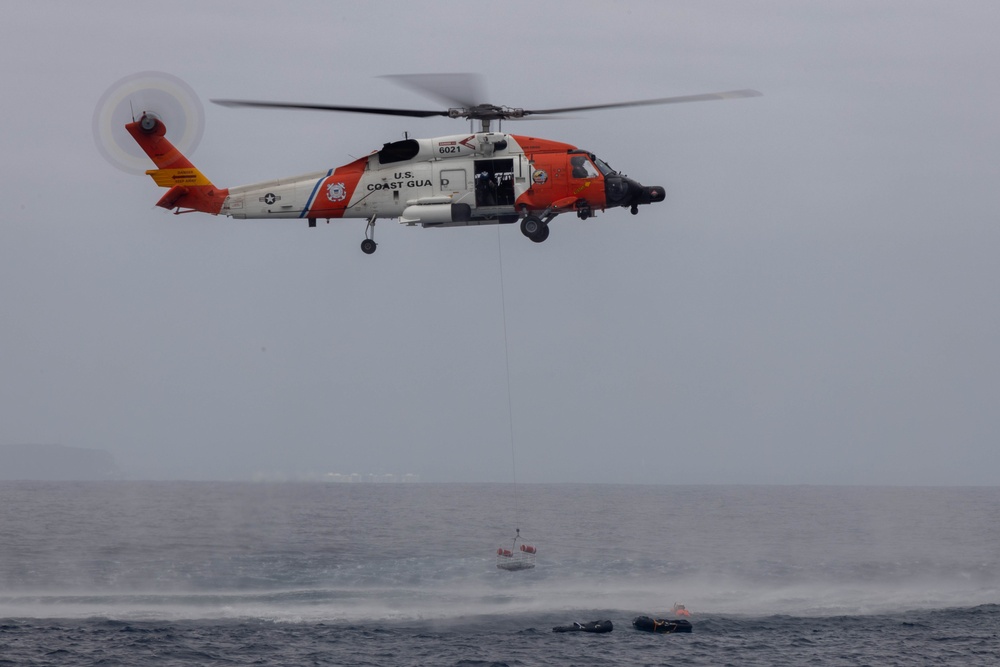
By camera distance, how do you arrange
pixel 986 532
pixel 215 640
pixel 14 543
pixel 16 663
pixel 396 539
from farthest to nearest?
pixel 986 532 → pixel 396 539 → pixel 14 543 → pixel 215 640 → pixel 16 663

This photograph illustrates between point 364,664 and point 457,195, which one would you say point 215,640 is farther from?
point 457,195

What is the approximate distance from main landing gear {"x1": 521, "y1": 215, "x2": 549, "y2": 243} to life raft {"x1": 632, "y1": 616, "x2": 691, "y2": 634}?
22.2 metres

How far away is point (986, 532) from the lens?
93.3 metres

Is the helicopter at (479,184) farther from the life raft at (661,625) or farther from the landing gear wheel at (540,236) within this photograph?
the life raft at (661,625)

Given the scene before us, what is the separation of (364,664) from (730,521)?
77305mm

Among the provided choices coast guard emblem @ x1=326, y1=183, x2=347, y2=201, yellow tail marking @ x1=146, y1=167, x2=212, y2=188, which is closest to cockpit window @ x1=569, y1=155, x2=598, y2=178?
coast guard emblem @ x1=326, y1=183, x2=347, y2=201

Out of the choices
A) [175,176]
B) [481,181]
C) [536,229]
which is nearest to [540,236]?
[536,229]

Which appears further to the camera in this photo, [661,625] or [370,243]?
[661,625]

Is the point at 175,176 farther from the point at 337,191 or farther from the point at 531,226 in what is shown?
the point at 531,226

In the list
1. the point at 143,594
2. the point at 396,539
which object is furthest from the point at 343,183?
the point at 396,539

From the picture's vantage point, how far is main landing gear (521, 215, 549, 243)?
23422 mm

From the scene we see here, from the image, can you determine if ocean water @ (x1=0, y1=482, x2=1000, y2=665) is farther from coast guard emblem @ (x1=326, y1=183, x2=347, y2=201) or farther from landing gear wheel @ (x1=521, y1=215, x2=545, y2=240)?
coast guard emblem @ (x1=326, y1=183, x2=347, y2=201)

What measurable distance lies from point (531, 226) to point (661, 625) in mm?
22437

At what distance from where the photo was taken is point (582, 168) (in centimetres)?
2355
